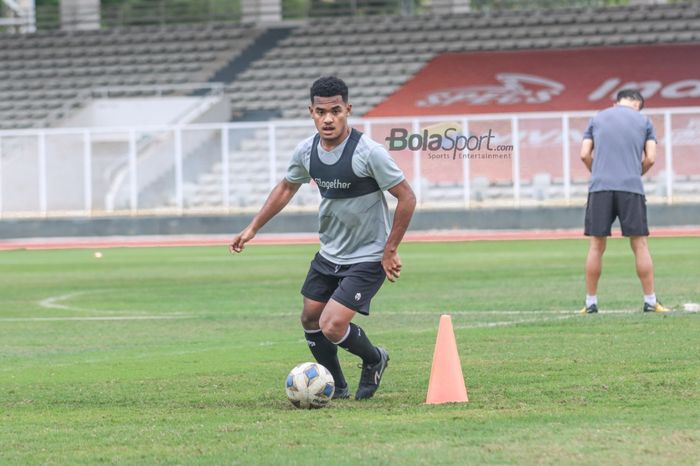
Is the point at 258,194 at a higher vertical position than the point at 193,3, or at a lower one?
lower

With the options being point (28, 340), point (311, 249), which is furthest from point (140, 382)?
point (311, 249)

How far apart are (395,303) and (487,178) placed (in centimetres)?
1711

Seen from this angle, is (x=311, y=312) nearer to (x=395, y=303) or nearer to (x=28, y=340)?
(x=28, y=340)

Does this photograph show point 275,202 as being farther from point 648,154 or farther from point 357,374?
point 648,154

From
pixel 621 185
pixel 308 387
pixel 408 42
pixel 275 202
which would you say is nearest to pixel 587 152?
pixel 621 185

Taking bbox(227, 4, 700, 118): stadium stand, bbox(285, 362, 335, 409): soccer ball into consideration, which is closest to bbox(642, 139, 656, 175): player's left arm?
bbox(285, 362, 335, 409): soccer ball

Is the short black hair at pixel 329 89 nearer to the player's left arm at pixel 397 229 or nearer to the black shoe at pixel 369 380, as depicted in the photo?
the player's left arm at pixel 397 229

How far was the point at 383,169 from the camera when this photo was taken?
8492 millimetres

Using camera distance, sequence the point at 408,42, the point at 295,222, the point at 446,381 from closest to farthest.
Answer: the point at 446,381 → the point at 295,222 → the point at 408,42

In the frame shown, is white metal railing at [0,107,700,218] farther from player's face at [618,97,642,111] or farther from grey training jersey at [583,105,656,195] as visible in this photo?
grey training jersey at [583,105,656,195]

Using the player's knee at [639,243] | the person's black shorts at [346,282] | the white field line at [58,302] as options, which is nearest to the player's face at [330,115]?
the person's black shorts at [346,282]

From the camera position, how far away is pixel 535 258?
75.9 ft

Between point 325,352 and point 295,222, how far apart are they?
2518cm

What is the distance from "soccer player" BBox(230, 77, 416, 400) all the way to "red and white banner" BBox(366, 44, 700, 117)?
1275 inches
